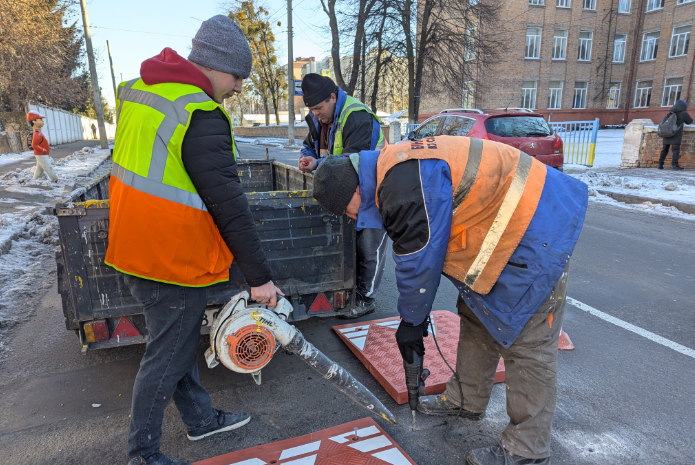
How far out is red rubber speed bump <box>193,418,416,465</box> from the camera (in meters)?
2.16

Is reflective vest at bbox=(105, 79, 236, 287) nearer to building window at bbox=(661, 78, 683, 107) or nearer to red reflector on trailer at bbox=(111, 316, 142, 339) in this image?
red reflector on trailer at bbox=(111, 316, 142, 339)

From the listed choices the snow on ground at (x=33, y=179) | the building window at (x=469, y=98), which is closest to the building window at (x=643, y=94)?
the building window at (x=469, y=98)

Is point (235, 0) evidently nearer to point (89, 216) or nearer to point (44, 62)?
point (44, 62)

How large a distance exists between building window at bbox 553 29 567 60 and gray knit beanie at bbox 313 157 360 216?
106ft

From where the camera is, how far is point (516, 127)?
9.73 metres

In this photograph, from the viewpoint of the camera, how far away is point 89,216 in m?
2.48

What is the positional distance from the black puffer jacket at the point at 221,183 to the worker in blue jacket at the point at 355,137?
5.88 feet

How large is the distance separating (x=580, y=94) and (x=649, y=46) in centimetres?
520

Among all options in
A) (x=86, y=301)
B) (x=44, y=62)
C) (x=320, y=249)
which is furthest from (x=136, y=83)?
(x=44, y=62)

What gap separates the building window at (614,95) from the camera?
30469mm

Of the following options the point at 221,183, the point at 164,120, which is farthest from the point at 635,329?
the point at 164,120

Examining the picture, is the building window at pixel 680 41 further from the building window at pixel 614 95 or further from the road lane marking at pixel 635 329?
the road lane marking at pixel 635 329

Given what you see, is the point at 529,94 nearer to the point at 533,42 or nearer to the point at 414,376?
the point at 533,42

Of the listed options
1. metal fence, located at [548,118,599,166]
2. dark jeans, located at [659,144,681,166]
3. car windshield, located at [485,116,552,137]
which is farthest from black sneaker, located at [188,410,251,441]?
metal fence, located at [548,118,599,166]
